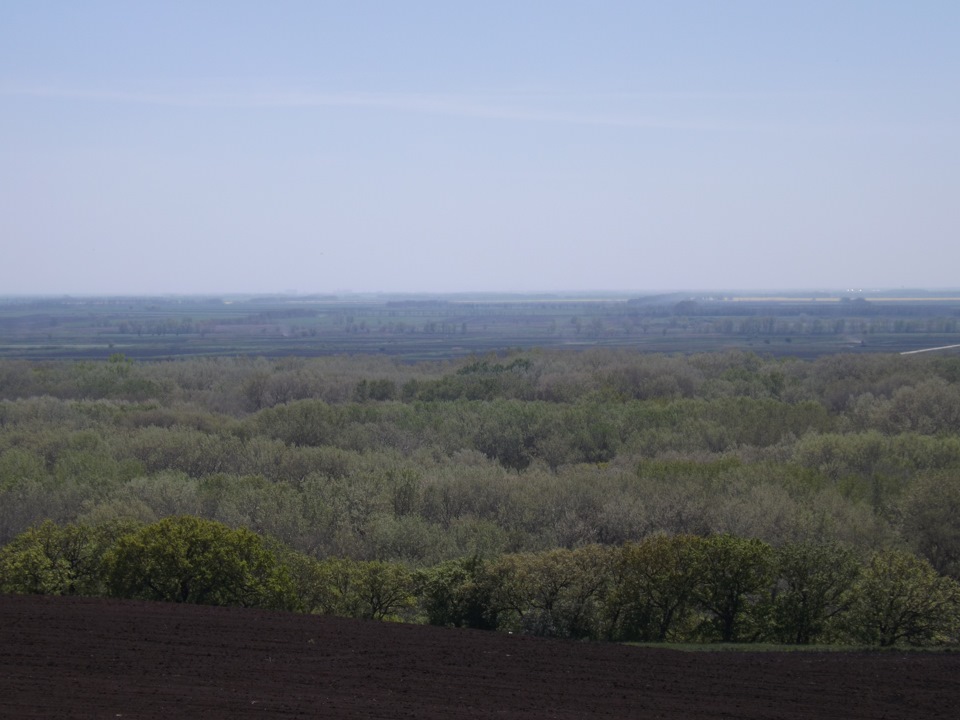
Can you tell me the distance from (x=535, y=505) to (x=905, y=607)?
16194mm

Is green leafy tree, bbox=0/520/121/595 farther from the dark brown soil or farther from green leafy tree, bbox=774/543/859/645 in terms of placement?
green leafy tree, bbox=774/543/859/645

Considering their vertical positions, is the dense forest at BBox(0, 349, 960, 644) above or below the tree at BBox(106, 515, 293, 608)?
below

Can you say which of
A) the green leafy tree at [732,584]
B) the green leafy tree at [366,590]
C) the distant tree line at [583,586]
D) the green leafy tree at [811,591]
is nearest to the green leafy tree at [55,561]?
the distant tree line at [583,586]

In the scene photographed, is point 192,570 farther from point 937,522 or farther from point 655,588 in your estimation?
point 937,522

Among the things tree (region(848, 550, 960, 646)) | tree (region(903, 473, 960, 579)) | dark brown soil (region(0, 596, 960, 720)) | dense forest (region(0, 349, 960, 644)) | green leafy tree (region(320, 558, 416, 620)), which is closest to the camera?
dark brown soil (region(0, 596, 960, 720))

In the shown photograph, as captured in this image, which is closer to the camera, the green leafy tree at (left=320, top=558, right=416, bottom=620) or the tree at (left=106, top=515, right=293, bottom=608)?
the tree at (left=106, top=515, right=293, bottom=608)

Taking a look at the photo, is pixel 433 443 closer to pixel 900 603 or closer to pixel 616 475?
pixel 616 475

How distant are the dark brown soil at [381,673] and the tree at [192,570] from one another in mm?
1864

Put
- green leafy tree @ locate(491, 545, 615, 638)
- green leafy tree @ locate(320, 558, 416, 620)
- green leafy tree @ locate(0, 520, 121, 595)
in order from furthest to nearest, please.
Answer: green leafy tree @ locate(0, 520, 121, 595), green leafy tree @ locate(320, 558, 416, 620), green leafy tree @ locate(491, 545, 615, 638)

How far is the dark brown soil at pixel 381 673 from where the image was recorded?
17406 mm

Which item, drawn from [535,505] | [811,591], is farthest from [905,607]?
[535,505]

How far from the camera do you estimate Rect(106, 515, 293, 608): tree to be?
82.9ft

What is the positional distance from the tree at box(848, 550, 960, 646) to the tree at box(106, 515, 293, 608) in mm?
12872

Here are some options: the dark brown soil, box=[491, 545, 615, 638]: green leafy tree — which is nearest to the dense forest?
box=[491, 545, 615, 638]: green leafy tree
